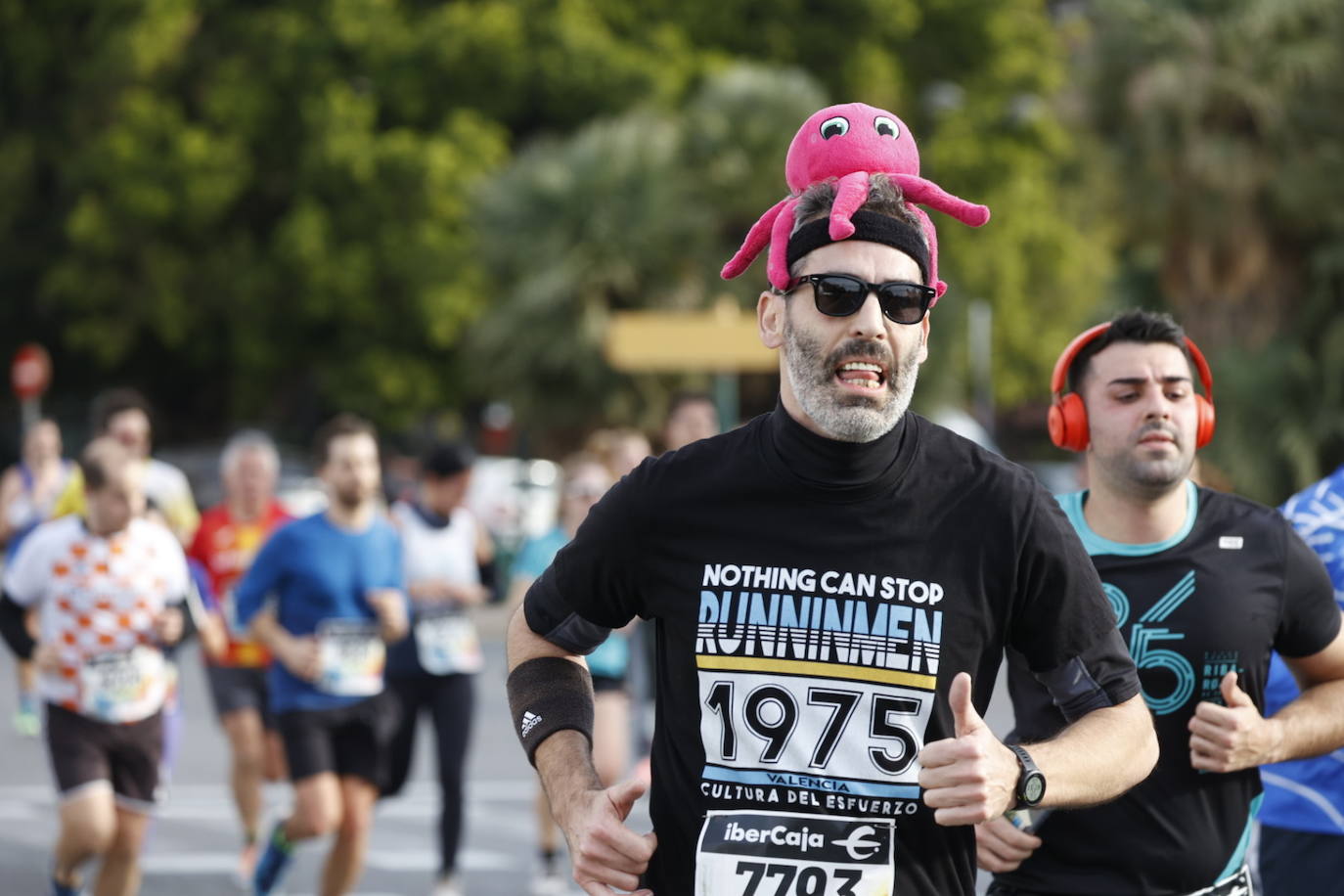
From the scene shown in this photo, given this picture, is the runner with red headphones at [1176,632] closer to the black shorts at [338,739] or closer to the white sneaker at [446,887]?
the black shorts at [338,739]

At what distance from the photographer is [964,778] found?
8.84 feet

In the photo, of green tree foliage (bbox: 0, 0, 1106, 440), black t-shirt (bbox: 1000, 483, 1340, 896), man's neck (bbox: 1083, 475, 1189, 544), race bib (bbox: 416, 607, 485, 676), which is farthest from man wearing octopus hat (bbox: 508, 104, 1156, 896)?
green tree foliage (bbox: 0, 0, 1106, 440)

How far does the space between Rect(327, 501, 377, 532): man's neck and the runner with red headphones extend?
449 centimetres

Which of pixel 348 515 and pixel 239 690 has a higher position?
pixel 348 515

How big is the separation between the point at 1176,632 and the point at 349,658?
15.2 feet

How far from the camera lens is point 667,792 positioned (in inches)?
123

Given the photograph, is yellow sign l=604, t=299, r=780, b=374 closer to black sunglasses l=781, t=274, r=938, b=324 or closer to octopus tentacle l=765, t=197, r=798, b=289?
octopus tentacle l=765, t=197, r=798, b=289

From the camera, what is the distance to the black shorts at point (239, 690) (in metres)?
9.50

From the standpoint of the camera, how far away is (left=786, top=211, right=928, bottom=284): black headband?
10.0 feet

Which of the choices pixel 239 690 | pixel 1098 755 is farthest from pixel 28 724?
pixel 1098 755

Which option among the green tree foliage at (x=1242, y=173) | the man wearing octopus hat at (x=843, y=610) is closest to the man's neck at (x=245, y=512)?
the man wearing octopus hat at (x=843, y=610)

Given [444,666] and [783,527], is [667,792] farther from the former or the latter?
[444,666]

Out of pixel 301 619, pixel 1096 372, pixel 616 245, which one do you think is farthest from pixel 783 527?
pixel 616 245

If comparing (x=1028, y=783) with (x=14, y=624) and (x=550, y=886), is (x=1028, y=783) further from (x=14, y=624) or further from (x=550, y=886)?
(x=550, y=886)
